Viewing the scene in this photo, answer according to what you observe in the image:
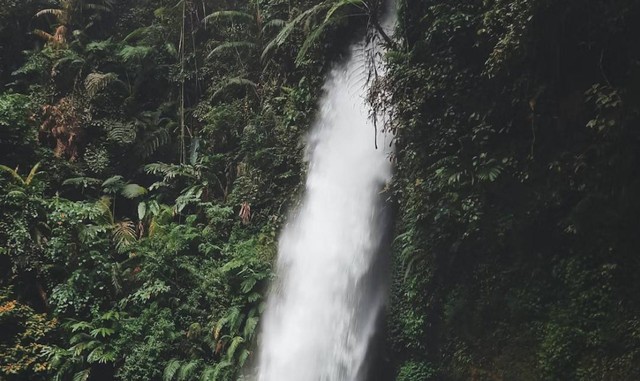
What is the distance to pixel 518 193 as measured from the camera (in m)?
5.98

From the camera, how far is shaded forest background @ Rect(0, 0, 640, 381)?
5.34 meters

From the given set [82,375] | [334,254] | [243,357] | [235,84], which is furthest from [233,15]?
[82,375]

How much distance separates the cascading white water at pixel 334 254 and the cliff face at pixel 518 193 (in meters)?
0.54

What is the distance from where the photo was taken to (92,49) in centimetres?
1248

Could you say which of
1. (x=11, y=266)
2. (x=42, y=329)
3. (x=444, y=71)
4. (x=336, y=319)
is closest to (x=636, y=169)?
(x=444, y=71)

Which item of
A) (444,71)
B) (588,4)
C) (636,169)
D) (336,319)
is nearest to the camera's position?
(636,169)

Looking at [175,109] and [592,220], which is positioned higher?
[175,109]

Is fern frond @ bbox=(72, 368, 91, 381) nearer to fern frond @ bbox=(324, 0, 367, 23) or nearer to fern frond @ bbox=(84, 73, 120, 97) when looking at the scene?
fern frond @ bbox=(84, 73, 120, 97)

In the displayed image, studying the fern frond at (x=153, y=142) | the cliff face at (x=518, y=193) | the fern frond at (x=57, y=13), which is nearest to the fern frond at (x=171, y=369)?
the cliff face at (x=518, y=193)

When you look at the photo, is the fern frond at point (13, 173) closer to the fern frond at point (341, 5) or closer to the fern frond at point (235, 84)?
the fern frond at point (235, 84)

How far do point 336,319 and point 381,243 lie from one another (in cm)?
115

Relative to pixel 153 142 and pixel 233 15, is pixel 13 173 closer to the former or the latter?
pixel 153 142

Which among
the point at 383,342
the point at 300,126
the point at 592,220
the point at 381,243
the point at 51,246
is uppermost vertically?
the point at 300,126

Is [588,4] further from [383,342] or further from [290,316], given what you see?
[290,316]
